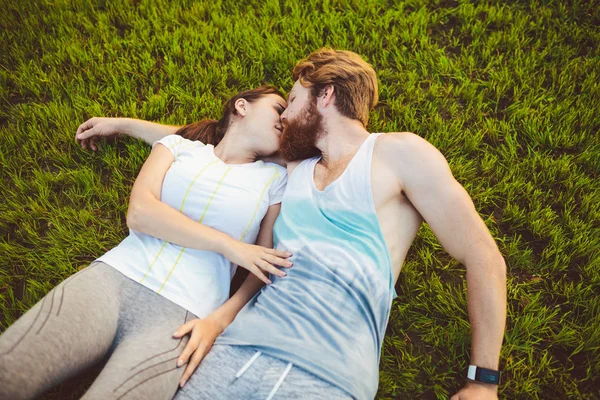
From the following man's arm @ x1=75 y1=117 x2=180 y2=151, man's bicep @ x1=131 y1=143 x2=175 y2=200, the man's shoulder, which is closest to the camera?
the man's shoulder

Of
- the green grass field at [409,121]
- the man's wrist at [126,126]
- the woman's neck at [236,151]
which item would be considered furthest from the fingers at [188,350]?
the man's wrist at [126,126]

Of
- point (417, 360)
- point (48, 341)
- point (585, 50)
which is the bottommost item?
point (417, 360)

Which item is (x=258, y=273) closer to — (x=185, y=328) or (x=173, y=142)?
(x=185, y=328)

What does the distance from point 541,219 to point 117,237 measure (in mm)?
3157

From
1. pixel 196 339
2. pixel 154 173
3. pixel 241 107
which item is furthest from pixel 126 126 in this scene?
pixel 196 339

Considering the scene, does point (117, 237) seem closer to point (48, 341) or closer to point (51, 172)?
point (51, 172)

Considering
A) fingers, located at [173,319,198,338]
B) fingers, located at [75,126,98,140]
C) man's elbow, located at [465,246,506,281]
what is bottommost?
fingers, located at [173,319,198,338]

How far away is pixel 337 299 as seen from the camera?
1965 millimetres

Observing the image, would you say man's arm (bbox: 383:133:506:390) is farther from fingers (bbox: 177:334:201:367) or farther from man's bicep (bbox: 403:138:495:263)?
fingers (bbox: 177:334:201:367)

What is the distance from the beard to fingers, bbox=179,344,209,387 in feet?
4.26

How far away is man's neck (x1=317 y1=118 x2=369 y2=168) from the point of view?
2.35 m

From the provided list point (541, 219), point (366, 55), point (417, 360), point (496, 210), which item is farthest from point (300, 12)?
point (417, 360)

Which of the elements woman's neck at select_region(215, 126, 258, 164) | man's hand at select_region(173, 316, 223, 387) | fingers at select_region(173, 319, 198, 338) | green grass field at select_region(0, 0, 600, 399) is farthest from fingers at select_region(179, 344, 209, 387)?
woman's neck at select_region(215, 126, 258, 164)

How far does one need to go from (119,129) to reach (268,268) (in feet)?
6.04
